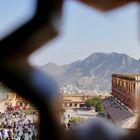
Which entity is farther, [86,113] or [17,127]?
[17,127]

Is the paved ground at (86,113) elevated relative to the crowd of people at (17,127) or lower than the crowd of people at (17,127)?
elevated

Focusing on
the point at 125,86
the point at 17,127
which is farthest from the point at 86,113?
the point at 17,127

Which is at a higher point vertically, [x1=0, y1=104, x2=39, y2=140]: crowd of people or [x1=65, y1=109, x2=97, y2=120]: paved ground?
[x1=65, y1=109, x2=97, y2=120]: paved ground

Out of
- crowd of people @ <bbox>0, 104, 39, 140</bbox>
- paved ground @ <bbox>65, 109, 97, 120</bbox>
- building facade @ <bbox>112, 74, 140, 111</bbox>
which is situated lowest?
crowd of people @ <bbox>0, 104, 39, 140</bbox>

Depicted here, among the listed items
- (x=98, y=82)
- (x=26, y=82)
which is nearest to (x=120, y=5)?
(x=26, y=82)

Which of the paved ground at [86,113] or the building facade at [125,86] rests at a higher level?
the building facade at [125,86]

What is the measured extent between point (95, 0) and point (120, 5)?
0.03 meters

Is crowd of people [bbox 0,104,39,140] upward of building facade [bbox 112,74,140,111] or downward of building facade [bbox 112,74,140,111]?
downward

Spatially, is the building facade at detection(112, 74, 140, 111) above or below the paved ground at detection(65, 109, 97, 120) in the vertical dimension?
above

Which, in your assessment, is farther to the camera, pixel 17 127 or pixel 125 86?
pixel 17 127

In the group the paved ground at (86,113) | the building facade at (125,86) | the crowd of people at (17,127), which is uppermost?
the building facade at (125,86)

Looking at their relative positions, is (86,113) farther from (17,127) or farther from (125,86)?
(17,127)

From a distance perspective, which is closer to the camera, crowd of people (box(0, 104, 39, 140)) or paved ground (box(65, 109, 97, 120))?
paved ground (box(65, 109, 97, 120))

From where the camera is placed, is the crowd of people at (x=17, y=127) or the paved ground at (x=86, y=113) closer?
the paved ground at (x=86, y=113)
